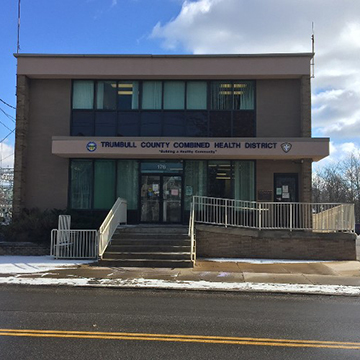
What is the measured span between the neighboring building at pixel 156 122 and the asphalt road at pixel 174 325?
8216 millimetres

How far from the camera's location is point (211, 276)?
33.8 ft

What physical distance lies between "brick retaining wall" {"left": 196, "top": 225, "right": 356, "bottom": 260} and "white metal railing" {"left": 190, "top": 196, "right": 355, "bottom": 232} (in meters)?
0.32

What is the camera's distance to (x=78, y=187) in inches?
659

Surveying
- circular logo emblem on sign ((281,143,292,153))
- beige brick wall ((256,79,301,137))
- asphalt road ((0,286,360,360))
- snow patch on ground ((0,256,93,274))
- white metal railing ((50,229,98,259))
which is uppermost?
beige brick wall ((256,79,301,137))

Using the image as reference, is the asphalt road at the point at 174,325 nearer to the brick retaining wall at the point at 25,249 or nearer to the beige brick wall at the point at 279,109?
the brick retaining wall at the point at 25,249

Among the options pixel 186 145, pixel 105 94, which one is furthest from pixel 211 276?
pixel 105 94

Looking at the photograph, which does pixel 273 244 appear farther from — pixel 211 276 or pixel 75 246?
pixel 75 246

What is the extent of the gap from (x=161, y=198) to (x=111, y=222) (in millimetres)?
3470

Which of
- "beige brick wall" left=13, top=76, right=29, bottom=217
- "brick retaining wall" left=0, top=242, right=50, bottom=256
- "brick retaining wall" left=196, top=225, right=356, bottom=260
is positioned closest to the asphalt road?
"brick retaining wall" left=196, top=225, right=356, bottom=260

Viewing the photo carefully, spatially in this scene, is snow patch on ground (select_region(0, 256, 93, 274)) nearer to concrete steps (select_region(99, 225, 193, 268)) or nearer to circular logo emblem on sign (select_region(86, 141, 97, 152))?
concrete steps (select_region(99, 225, 193, 268))

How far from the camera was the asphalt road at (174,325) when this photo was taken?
4730 mm

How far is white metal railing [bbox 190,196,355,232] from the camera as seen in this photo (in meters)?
13.6

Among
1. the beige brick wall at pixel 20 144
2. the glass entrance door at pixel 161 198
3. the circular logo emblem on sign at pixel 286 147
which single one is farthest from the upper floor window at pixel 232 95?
the beige brick wall at pixel 20 144

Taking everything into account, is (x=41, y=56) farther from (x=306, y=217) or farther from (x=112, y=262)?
(x=306, y=217)
